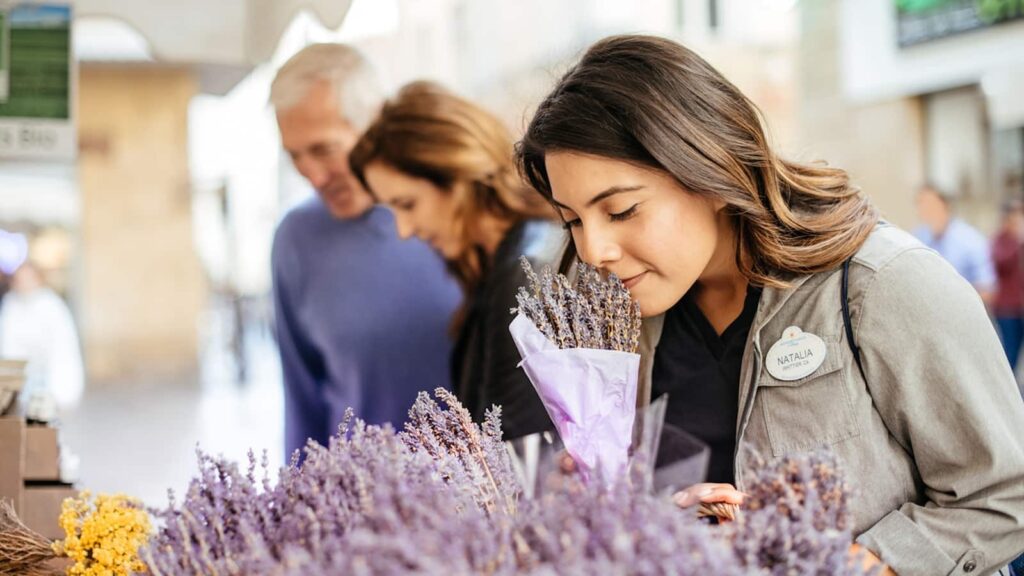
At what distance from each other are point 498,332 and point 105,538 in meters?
1.62

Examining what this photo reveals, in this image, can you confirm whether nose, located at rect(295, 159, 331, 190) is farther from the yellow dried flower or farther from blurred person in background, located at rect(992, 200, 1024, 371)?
blurred person in background, located at rect(992, 200, 1024, 371)

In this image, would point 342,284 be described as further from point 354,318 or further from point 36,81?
point 36,81

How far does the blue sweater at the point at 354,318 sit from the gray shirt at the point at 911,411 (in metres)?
1.76

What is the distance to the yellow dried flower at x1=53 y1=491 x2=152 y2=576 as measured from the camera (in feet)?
4.26

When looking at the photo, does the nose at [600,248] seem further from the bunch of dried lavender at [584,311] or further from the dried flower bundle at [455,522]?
the dried flower bundle at [455,522]

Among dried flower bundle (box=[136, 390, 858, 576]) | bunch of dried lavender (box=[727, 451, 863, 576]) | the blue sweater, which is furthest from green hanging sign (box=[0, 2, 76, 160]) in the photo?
bunch of dried lavender (box=[727, 451, 863, 576])

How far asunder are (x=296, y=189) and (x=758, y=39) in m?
7.69

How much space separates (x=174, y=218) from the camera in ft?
17.3

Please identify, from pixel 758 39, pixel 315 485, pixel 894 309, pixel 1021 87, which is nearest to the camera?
pixel 315 485

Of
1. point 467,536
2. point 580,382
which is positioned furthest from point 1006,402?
point 467,536

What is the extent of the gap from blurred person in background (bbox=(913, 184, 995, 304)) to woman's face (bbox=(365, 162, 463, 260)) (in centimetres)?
439

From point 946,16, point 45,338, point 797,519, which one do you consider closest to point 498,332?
point 797,519

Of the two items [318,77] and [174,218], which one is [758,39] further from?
[318,77]

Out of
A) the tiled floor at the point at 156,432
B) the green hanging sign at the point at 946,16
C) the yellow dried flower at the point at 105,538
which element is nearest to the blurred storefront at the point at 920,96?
the green hanging sign at the point at 946,16
